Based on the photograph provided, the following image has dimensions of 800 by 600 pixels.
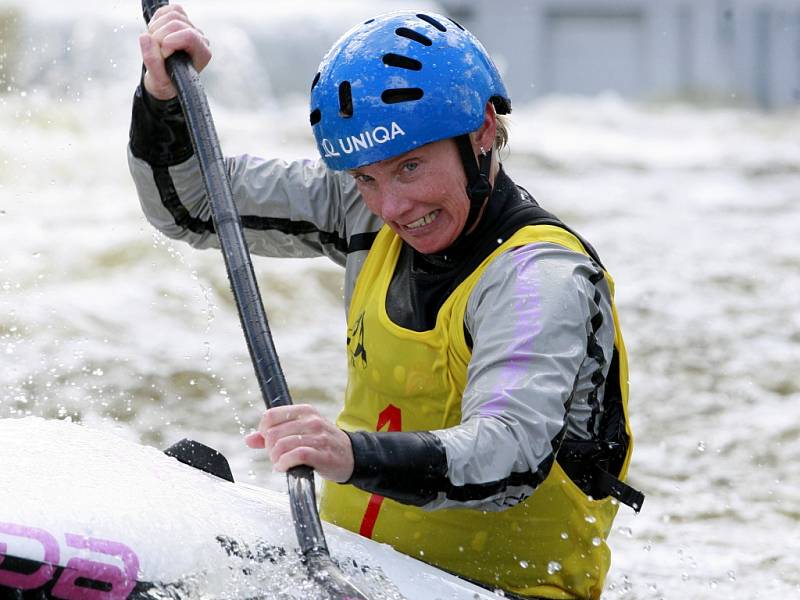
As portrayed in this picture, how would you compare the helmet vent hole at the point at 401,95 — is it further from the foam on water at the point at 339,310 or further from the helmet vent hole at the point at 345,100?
the foam on water at the point at 339,310

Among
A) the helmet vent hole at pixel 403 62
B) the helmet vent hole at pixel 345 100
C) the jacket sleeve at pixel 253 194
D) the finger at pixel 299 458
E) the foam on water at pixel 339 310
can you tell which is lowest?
the foam on water at pixel 339 310

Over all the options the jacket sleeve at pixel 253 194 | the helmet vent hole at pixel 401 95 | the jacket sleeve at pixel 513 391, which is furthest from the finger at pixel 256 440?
the jacket sleeve at pixel 253 194

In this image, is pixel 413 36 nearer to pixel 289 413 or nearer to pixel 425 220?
pixel 425 220

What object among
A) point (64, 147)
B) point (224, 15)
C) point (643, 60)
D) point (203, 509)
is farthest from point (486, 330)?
point (643, 60)

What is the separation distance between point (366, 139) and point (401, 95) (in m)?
0.10

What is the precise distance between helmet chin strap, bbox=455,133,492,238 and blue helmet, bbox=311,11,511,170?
0.12 feet

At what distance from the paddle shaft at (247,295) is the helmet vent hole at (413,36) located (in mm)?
509

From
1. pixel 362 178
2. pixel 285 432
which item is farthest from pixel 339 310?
pixel 285 432

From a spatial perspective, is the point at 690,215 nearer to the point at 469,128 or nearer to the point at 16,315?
the point at 16,315

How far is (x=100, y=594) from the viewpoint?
2.04 metres

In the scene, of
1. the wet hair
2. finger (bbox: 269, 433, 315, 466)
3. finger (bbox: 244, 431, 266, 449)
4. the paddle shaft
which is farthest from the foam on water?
finger (bbox: 269, 433, 315, 466)

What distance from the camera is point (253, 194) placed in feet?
9.86

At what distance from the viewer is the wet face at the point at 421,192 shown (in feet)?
7.98

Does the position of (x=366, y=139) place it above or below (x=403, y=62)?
below
